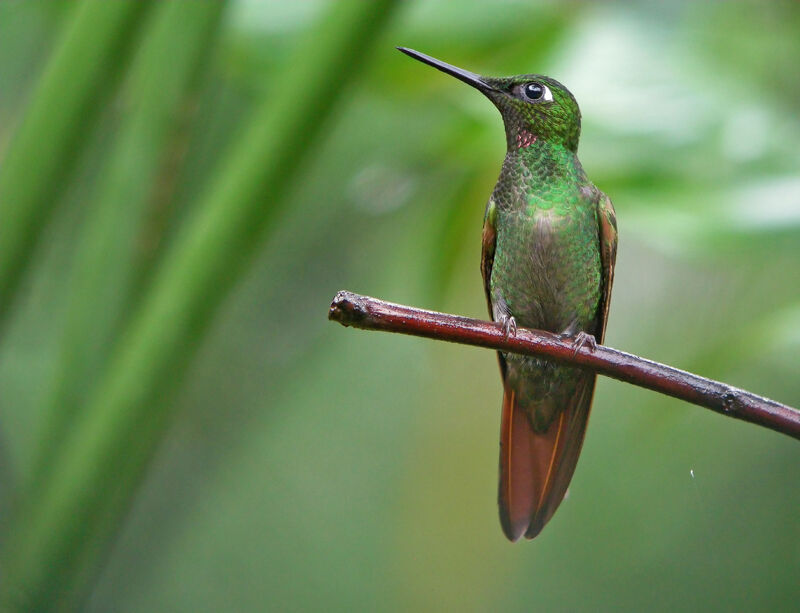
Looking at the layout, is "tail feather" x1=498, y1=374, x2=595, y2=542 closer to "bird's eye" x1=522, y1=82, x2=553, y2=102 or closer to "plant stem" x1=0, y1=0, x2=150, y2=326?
"bird's eye" x1=522, y1=82, x2=553, y2=102

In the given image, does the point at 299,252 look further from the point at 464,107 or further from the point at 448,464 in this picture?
the point at 464,107

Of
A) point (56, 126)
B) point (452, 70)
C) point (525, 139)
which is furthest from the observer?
point (525, 139)

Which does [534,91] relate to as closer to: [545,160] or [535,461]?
[545,160]

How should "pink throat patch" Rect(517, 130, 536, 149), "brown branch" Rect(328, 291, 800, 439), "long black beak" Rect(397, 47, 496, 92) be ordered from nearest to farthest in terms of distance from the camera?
"brown branch" Rect(328, 291, 800, 439)
"long black beak" Rect(397, 47, 496, 92)
"pink throat patch" Rect(517, 130, 536, 149)

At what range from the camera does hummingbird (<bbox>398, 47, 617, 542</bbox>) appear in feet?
2.30

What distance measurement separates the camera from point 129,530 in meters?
1.87

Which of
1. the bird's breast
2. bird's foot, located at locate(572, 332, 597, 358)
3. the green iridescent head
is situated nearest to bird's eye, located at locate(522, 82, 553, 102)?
the green iridescent head

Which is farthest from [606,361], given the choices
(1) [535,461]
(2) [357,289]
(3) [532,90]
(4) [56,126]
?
(2) [357,289]

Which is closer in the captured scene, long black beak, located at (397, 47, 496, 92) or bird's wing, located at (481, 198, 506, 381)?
long black beak, located at (397, 47, 496, 92)

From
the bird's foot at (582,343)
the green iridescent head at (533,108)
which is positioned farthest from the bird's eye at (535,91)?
the bird's foot at (582,343)

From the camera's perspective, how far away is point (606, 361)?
52cm

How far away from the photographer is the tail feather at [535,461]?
0.61 metres

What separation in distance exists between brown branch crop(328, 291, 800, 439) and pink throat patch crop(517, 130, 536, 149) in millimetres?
340

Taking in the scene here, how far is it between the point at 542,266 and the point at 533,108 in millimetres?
190
